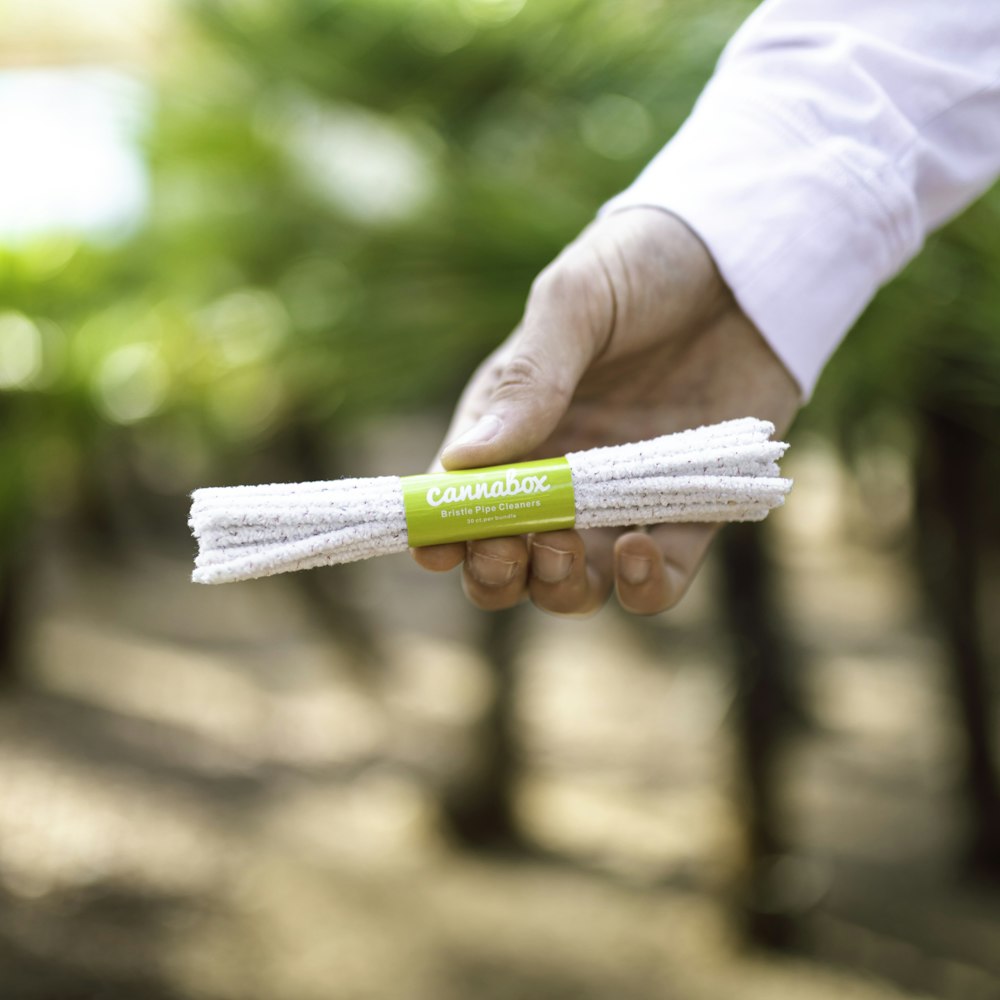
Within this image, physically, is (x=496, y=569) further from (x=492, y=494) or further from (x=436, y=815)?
(x=436, y=815)

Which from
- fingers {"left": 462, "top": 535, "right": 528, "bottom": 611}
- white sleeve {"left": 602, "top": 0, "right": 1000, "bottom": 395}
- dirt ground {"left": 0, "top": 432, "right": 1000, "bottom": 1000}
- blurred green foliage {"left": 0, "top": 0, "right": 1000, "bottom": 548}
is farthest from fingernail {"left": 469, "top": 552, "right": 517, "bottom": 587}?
dirt ground {"left": 0, "top": 432, "right": 1000, "bottom": 1000}

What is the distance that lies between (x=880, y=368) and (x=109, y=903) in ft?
5.15

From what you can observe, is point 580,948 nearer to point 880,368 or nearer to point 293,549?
point 880,368

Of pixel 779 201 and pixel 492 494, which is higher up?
pixel 779 201

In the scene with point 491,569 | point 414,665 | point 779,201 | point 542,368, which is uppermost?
point 414,665

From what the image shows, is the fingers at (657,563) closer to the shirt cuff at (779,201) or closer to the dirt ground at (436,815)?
the shirt cuff at (779,201)

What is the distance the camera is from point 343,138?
58.9 inches

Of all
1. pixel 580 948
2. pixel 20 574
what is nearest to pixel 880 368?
pixel 580 948

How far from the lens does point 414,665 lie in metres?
2.96

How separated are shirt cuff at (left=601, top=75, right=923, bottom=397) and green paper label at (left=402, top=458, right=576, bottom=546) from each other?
9.5 inches

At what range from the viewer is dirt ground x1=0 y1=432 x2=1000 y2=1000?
5.81 ft

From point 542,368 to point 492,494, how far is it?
0.11 metres

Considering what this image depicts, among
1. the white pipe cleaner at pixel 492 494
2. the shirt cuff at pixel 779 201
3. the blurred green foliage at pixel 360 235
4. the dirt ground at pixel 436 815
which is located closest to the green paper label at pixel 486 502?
the white pipe cleaner at pixel 492 494

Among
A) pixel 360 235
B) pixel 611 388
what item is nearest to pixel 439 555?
pixel 611 388
